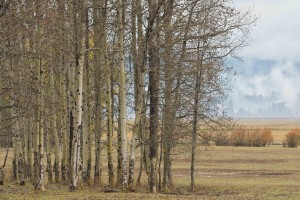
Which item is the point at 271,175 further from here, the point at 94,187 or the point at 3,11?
the point at 3,11

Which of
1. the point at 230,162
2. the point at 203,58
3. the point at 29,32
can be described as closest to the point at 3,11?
the point at 29,32

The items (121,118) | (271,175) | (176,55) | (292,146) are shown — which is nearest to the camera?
(121,118)

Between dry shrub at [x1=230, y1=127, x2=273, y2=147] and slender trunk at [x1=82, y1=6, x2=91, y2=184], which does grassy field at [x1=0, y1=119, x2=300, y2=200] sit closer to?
slender trunk at [x1=82, y1=6, x2=91, y2=184]

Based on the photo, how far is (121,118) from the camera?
68.4 feet

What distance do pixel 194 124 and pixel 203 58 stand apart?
373cm

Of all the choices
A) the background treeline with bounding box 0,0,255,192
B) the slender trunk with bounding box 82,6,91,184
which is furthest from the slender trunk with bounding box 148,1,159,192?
the slender trunk with bounding box 82,6,91,184

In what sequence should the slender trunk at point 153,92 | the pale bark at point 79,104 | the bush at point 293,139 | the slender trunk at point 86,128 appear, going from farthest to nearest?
the bush at point 293,139, the slender trunk at point 86,128, the slender trunk at point 153,92, the pale bark at point 79,104

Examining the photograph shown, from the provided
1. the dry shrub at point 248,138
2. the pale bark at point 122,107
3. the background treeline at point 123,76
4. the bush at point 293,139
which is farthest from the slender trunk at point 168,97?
the bush at point 293,139

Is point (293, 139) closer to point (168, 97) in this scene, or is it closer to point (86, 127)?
point (168, 97)

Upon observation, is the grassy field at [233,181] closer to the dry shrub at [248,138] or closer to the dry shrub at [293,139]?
the dry shrub at [248,138]

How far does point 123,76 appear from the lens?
2131cm

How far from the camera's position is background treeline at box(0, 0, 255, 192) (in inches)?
762

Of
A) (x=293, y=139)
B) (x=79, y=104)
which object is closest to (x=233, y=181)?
(x=79, y=104)

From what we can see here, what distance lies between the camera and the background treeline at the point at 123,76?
19.3 metres
